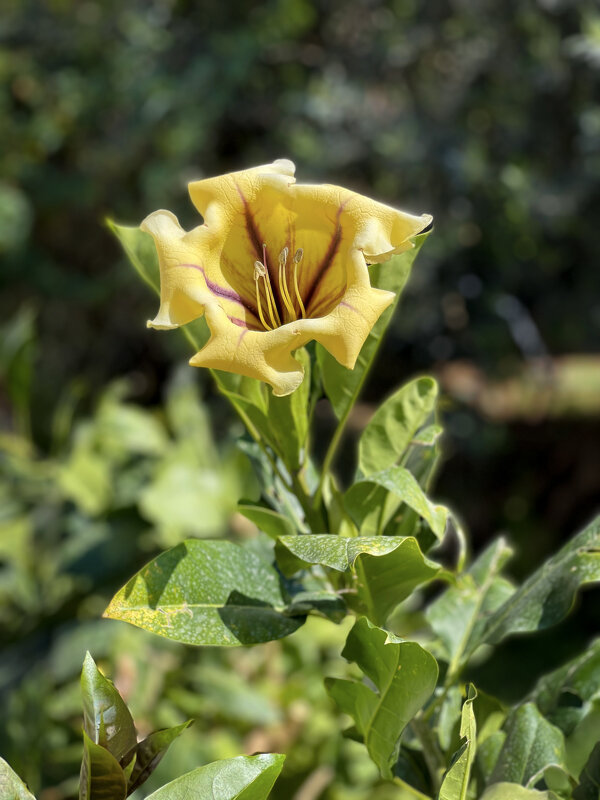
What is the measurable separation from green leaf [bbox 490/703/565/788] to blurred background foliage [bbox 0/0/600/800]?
26.9 inches

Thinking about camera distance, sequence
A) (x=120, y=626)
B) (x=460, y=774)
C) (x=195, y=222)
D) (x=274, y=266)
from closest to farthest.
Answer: (x=460, y=774), (x=274, y=266), (x=120, y=626), (x=195, y=222)

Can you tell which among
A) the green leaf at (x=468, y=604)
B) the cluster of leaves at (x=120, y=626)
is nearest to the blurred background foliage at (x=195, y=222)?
Answer: the cluster of leaves at (x=120, y=626)

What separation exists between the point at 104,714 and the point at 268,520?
0.19 m

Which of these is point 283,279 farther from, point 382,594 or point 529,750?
point 529,750

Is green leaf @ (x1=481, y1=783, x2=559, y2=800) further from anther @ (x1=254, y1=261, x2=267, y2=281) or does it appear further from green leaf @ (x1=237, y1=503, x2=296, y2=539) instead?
anther @ (x1=254, y1=261, x2=267, y2=281)

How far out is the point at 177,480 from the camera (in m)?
1.46

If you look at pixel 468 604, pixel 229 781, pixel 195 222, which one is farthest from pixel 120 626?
pixel 195 222

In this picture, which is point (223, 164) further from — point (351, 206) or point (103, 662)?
point (351, 206)

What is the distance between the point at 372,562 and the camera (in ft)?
1.94

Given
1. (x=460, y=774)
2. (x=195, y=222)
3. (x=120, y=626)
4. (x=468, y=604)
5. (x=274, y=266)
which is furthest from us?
(x=195, y=222)

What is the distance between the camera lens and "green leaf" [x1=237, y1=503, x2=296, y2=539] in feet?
2.16

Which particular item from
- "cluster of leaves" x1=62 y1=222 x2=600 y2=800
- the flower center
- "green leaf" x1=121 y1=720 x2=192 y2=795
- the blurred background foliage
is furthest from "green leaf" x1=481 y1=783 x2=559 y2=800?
the blurred background foliage

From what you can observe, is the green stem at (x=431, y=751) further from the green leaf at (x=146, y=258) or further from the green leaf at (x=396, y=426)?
the green leaf at (x=146, y=258)

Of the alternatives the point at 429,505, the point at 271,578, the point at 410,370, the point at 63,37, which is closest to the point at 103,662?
the point at 271,578
